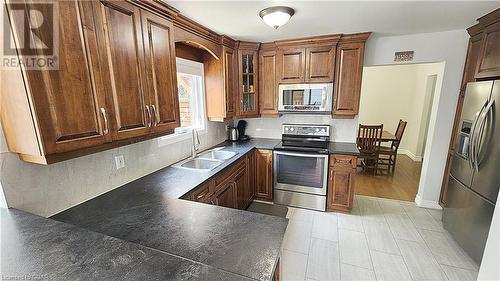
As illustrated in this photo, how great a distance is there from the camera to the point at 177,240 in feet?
3.39

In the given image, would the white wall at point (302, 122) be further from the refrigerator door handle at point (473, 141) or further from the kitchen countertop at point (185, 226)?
the kitchen countertop at point (185, 226)

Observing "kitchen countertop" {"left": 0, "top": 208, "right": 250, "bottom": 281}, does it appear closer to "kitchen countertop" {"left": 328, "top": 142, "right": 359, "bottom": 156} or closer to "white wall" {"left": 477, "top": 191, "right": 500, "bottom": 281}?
"white wall" {"left": 477, "top": 191, "right": 500, "bottom": 281}

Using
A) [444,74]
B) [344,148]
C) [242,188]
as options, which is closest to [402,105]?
[444,74]

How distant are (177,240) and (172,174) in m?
1.05

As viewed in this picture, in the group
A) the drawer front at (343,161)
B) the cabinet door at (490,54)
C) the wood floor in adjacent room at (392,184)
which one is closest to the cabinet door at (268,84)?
the drawer front at (343,161)

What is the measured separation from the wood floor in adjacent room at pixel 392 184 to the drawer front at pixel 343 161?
1.06 meters

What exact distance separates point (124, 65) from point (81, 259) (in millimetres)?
1093

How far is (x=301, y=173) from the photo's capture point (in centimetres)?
293

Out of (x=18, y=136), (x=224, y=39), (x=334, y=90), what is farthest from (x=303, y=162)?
(x=18, y=136)

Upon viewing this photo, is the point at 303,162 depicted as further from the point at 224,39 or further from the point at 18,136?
the point at 18,136

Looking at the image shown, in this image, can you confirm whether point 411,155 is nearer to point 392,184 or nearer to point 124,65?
point 392,184

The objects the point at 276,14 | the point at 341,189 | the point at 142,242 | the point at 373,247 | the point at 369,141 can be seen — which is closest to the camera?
the point at 142,242

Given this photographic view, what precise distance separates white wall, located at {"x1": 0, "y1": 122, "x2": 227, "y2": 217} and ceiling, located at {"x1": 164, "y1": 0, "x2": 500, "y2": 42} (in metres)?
1.34

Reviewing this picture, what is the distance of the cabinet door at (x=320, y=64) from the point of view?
2789 mm
